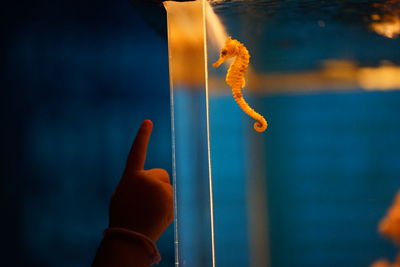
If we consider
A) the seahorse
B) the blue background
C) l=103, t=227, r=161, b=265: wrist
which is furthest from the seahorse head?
l=103, t=227, r=161, b=265: wrist

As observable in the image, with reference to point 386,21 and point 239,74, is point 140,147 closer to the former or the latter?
point 239,74

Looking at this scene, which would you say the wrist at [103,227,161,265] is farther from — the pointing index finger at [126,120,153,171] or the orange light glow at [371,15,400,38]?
the orange light glow at [371,15,400,38]

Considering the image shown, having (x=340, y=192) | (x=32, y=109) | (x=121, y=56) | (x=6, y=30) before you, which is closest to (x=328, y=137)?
(x=340, y=192)

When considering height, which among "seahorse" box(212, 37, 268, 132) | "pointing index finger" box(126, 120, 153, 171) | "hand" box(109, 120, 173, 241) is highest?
"seahorse" box(212, 37, 268, 132)

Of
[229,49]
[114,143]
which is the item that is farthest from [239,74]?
[114,143]

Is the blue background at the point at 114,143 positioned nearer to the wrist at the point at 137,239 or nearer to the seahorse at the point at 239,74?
the seahorse at the point at 239,74

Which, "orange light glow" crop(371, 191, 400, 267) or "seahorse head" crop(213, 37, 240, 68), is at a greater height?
"seahorse head" crop(213, 37, 240, 68)

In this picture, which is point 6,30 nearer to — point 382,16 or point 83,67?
point 83,67
